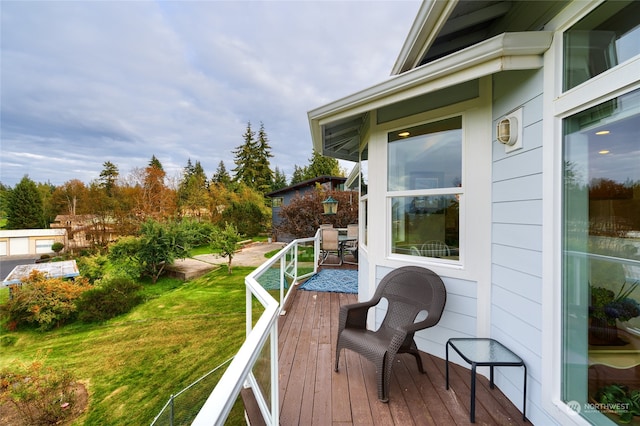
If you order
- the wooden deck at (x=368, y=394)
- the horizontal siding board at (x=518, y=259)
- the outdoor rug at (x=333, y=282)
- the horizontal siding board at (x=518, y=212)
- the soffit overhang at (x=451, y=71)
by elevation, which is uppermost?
the soffit overhang at (x=451, y=71)

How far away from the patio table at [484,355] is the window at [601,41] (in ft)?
6.17

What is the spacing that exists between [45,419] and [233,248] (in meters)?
7.14

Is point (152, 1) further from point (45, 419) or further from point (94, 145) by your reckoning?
point (94, 145)

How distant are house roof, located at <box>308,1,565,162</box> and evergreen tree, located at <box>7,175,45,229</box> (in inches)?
1173

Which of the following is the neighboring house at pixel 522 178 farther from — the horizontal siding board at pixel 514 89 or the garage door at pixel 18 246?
the garage door at pixel 18 246

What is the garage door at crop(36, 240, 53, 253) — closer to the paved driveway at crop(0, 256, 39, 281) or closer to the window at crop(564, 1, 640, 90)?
the paved driveway at crop(0, 256, 39, 281)

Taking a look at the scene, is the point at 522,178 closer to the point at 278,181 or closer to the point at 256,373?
the point at 256,373

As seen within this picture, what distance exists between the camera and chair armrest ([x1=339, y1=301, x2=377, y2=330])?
2.54 metres

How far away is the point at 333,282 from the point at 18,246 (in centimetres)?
2576

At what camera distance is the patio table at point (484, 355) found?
1844 millimetres

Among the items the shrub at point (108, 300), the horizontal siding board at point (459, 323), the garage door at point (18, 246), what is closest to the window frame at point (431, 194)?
the horizontal siding board at point (459, 323)

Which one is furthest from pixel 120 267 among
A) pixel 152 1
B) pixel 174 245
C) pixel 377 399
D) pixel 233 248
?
pixel 377 399

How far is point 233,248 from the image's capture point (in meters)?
11.3

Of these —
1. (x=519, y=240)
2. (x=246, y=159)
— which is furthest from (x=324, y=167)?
(x=519, y=240)
